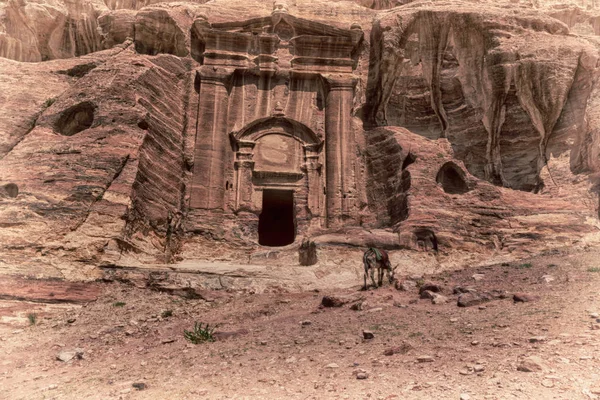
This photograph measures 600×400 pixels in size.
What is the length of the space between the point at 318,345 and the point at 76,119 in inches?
453

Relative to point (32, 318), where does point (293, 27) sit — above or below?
above

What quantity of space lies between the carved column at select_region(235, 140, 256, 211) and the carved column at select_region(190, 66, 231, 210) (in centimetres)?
51

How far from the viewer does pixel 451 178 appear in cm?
1608

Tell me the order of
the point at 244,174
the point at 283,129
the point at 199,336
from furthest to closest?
the point at 283,129, the point at 244,174, the point at 199,336

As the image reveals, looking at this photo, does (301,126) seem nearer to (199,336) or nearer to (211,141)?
(211,141)

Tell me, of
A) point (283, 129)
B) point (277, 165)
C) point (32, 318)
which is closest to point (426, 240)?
point (277, 165)

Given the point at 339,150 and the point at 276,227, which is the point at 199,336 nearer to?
the point at 339,150

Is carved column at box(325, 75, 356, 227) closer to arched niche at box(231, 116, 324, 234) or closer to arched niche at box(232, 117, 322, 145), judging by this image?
arched niche at box(231, 116, 324, 234)

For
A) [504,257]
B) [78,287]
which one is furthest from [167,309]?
[504,257]

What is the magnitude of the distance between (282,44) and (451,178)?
8608mm

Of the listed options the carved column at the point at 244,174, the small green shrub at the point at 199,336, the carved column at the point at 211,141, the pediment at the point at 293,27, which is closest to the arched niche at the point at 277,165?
the carved column at the point at 244,174

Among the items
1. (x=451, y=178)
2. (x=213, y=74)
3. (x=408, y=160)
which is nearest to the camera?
(x=451, y=178)

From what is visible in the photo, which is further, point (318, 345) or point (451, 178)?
point (451, 178)

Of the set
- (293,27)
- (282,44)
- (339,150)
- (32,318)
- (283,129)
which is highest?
(293,27)
